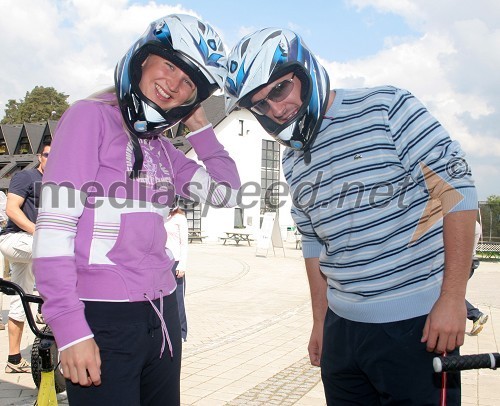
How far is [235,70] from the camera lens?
2398 mm

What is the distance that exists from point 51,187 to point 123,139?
0.36 meters

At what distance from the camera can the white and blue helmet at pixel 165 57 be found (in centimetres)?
230

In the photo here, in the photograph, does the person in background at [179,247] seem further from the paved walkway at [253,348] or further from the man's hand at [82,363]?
the man's hand at [82,363]

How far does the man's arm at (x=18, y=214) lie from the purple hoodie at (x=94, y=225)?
13.0 ft

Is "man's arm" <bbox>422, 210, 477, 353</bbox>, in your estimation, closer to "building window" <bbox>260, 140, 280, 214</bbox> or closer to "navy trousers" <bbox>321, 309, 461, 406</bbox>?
"navy trousers" <bbox>321, 309, 461, 406</bbox>

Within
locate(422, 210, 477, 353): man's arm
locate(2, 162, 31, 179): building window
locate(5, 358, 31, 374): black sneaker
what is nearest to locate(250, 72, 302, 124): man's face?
locate(422, 210, 477, 353): man's arm

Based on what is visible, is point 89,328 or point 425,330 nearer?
point 89,328

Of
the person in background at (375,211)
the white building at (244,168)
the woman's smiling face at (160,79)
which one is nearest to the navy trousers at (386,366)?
the person in background at (375,211)

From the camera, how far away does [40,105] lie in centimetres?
5650

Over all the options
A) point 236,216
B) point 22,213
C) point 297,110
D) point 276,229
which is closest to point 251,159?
point 236,216

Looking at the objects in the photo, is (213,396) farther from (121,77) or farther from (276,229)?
(276,229)

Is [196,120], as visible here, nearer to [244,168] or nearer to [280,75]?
[280,75]

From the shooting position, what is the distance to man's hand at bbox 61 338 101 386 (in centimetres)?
201

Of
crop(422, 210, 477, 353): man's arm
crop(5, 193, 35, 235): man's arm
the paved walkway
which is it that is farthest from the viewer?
crop(5, 193, 35, 235): man's arm
